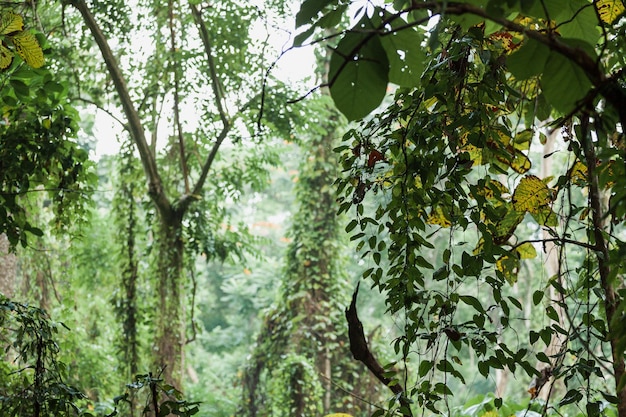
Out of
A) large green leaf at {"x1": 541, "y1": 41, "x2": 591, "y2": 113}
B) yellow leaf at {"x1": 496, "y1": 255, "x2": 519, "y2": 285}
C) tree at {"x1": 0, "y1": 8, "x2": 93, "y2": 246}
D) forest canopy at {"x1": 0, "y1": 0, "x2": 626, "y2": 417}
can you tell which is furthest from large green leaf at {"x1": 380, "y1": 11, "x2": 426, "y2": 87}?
tree at {"x1": 0, "y1": 8, "x2": 93, "y2": 246}

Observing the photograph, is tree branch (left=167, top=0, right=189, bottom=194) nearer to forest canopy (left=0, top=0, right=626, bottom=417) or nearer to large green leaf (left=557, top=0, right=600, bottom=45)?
forest canopy (left=0, top=0, right=626, bottom=417)

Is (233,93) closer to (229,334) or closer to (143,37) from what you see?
(143,37)

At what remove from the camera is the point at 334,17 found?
1.93ft

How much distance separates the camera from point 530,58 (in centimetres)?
47

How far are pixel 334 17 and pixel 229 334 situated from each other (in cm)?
1213

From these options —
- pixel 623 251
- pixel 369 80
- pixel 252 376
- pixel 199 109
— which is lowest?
pixel 623 251

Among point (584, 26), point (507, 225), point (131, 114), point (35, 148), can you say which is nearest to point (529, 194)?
point (507, 225)

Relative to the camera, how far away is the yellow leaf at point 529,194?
3.87 feet

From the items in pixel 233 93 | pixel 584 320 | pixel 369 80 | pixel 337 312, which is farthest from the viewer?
pixel 337 312

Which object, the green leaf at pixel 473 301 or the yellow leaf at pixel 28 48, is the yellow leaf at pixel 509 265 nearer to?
the green leaf at pixel 473 301

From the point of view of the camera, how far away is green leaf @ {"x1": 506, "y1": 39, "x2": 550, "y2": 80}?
0.47m

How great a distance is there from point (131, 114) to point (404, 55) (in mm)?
3818

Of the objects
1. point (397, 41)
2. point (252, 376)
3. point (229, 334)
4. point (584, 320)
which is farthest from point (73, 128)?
point (229, 334)

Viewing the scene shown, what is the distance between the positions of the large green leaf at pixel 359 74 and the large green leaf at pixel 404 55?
2 centimetres
